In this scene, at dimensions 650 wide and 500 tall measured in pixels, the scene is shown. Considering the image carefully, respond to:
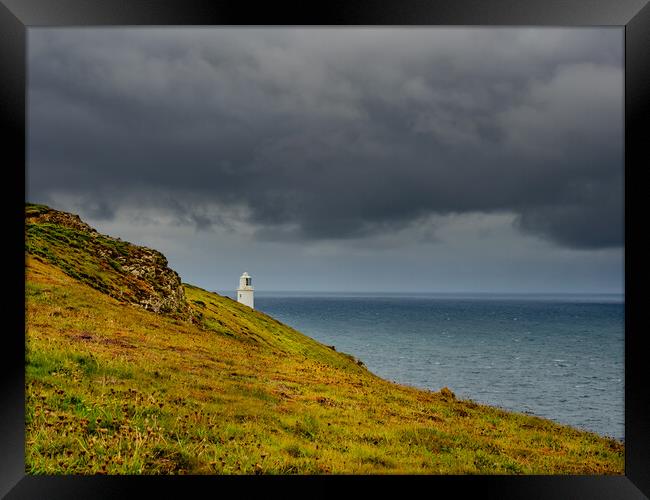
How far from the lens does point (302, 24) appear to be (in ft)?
20.4

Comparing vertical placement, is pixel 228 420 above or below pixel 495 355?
above

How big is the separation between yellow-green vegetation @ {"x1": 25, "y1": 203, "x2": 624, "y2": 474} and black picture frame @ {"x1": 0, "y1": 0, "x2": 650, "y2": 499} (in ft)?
1.19

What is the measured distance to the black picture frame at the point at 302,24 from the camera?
5945 mm

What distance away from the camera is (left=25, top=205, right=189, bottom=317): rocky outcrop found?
21.1 metres

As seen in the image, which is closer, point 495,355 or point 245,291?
point 245,291

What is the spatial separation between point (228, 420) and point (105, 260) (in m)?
18.3

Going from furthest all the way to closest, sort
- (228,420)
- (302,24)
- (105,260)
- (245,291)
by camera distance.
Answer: (245,291) → (105,260) → (228,420) → (302,24)

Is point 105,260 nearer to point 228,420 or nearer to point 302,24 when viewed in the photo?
point 228,420

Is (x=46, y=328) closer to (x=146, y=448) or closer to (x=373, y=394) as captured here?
(x=146, y=448)

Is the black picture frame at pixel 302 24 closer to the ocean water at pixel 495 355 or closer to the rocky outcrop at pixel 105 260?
the rocky outcrop at pixel 105 260

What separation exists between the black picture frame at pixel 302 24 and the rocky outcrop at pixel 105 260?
15.3 metres

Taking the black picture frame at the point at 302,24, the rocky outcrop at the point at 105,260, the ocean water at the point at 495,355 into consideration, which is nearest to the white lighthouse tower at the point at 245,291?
the ocean water at the point at 495,355

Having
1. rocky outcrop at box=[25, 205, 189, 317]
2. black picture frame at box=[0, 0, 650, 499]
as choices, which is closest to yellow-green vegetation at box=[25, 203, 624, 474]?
black picture frame at box=[0, 0, 650, 499]

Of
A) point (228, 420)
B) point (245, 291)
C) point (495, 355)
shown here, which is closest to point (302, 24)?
point (228, 420)
